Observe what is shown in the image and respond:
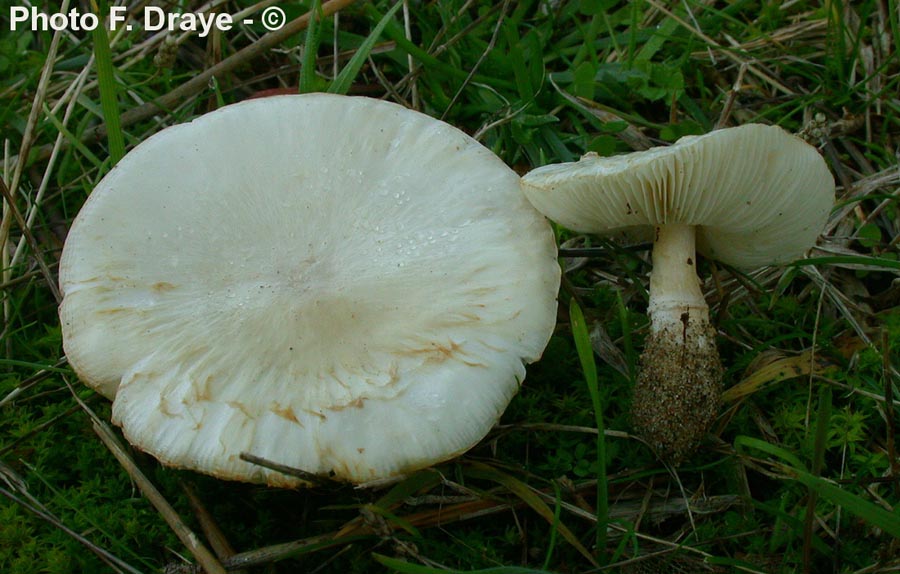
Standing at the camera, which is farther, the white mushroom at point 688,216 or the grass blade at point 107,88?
the grass blade at point 107,88

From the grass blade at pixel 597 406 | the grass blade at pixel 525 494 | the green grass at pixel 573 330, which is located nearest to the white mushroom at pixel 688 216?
the green grass at pixel 573 330

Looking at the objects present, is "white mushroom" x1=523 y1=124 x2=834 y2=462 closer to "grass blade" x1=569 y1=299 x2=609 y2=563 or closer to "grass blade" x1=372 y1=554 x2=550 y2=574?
"grass blade" x1=569 y1=299 x2=609 y2=563

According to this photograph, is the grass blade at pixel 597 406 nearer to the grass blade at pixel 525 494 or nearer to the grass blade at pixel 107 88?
the grass blade at pixel 525 494

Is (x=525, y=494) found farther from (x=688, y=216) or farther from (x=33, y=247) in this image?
(x=33, y=247)

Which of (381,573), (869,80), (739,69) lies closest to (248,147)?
(381,573)

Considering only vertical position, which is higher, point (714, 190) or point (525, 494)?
point (714, 190)

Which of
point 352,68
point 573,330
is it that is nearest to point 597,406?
point 573,330

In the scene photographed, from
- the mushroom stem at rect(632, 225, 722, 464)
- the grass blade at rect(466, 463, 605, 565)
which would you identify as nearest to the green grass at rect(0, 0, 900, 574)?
the grass blade at rect(466, 463, 605, 565)
